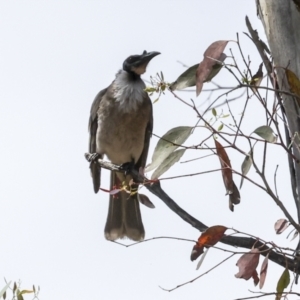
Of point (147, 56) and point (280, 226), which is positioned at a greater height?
point (147, 56)

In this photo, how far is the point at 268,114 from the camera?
2127 millimetres

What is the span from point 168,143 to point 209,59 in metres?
0.39

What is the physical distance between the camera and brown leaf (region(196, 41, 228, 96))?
222cm

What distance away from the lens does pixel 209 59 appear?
2240 millimetres

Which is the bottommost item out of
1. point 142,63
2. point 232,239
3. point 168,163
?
point 232,239

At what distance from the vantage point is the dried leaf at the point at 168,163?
98.7 inches

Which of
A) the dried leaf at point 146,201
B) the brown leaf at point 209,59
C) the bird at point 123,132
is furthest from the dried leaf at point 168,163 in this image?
the bird at point 123,132

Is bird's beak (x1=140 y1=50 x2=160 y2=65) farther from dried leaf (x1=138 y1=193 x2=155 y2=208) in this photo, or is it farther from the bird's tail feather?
dried leaf (x1=138 y1=193 x2=155 y2=208)

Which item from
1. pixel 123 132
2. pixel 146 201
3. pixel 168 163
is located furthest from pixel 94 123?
pixel 168 163

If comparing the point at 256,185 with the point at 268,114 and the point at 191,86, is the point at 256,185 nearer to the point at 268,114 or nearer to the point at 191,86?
the point at 268,114

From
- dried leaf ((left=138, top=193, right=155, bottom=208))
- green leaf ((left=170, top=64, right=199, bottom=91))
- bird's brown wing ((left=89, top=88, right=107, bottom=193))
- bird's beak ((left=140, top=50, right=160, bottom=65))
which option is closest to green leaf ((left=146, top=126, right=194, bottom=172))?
green leaf ((left=170, top=64, right=199, bottom=91))

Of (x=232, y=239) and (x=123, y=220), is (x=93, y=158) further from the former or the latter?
(x=232, y=239)

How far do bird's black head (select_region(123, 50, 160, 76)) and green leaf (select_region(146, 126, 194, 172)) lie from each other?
3397 mm

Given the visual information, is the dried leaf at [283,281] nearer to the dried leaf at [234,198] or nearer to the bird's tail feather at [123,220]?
the dried leaf at [234,198]
